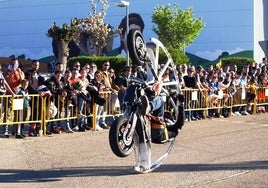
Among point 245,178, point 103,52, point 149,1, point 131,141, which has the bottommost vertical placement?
point 245,178

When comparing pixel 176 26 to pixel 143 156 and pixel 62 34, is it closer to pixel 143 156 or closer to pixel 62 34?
pixel 62 34

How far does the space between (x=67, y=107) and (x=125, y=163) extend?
513 cm

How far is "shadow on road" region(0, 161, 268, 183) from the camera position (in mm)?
9227

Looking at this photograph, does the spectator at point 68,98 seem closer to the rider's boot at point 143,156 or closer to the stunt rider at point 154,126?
the stunt rider at point 154,126

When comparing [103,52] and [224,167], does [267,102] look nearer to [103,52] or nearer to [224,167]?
[224,167]

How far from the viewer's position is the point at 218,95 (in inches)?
826

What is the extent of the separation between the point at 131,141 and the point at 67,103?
634 cm

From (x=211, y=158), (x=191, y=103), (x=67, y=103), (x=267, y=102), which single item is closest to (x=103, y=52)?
(x=267, y=102)

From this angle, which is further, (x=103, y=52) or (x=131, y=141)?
(x=103, y=52)

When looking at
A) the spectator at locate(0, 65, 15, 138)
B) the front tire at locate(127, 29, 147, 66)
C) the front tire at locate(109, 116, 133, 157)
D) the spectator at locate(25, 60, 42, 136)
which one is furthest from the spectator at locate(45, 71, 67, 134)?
the front tire at locate(109, 116, 133, 157)

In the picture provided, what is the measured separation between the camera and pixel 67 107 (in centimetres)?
1544

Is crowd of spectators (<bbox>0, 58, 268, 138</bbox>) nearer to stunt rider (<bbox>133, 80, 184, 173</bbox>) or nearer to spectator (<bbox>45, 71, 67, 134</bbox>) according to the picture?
spectator (<bbox>45, 71, 67, 134</bbox>)

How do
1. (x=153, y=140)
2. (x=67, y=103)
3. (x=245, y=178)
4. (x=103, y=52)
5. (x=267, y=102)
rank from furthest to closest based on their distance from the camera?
(x=103, y=52)
(x=267, y=102)
(x=67, y=103)
(x=153, y=140)
(x=245, y=178)

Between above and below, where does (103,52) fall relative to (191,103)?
above
